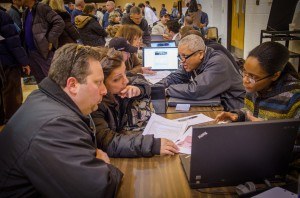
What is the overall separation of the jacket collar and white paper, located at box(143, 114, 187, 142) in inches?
25.3

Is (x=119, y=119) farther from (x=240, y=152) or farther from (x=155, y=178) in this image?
(x=240, y=152)

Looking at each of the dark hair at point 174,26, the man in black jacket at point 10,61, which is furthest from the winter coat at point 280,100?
the dark hair at point 174,26

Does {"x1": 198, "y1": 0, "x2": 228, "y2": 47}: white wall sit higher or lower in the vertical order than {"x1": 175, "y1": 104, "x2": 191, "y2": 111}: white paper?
higher

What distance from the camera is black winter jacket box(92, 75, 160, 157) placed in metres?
1.56

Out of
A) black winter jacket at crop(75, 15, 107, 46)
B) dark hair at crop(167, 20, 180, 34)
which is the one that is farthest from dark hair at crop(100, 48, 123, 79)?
black winter jacket at crop(75, 15, 107, 46)

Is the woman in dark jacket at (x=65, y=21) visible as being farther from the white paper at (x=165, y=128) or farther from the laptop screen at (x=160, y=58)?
the white paper at (x=165, y=128)

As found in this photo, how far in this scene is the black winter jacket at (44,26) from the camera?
400 centimetres

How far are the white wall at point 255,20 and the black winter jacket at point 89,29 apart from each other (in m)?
3.02

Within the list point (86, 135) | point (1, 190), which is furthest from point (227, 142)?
point (1, 190)

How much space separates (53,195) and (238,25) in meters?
8.37

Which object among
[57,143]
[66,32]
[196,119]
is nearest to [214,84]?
[196,119]

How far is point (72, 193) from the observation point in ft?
3.49

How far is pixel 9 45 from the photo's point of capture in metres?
3.66

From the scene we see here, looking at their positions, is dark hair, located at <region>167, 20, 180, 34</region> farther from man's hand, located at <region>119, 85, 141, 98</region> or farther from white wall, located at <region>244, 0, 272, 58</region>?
man's hand, located at <region>119, 85, 141, 98</region>
